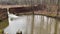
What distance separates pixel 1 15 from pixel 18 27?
178 mm

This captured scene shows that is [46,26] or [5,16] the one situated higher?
[5,16]

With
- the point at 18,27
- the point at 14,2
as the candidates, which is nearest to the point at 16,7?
the point at 14,2

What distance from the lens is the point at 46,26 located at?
2.35 ft

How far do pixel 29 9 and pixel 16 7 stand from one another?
0.25 ft

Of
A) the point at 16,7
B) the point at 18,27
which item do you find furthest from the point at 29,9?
the point at 18,27

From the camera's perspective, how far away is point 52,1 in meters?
0.61

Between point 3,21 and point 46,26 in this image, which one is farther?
point 46,26

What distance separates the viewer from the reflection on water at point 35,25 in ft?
2.29

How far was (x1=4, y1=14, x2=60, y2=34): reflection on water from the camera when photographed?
2.29 feet

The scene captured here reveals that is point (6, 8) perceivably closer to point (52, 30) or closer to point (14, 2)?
point (14, 2)

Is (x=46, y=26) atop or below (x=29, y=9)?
below

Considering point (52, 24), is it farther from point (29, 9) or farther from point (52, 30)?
point (29, 9)

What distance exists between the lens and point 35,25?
71 cm

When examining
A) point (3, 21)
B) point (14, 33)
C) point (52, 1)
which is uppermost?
point (52, 1)
